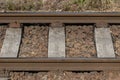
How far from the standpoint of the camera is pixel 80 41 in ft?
23.7

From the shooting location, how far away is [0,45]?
23.4ft

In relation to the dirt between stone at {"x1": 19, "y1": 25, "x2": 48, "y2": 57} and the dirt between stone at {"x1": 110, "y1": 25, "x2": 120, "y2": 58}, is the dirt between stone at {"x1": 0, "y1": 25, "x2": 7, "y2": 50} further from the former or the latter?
the dirt between stone at {"x1": 110, "y1": 25, "x2": 120, "y2": 58}

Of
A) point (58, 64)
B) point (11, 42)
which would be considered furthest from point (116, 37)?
point (11, 42)

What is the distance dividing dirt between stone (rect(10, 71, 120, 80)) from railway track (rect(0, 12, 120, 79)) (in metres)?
0.08

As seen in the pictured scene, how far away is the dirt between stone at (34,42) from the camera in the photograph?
6.91 meters

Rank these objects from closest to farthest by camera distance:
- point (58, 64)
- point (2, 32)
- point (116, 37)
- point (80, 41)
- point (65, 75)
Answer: point (65, 75) → point (58, 64) → point (80, 41) → point (116, 37) → point (2, 32)

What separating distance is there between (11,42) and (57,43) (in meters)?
0.93

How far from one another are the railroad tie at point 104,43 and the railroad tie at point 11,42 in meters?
1.60

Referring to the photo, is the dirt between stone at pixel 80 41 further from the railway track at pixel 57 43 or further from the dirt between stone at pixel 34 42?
the dirt between stone at pixel 34 42

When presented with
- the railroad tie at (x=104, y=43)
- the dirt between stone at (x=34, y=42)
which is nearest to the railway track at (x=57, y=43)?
the railroad tie at (x=104, y=43)

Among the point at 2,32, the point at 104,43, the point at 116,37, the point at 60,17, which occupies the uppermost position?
the point at 60,17

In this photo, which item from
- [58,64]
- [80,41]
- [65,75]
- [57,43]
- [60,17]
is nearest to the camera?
[65,75]

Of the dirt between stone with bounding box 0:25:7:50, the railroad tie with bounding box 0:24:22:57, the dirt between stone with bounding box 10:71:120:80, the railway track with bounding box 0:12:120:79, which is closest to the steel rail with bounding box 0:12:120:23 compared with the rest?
the railway track with bounding box 0:12:120:79

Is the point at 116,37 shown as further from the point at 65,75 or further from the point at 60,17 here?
the point at 65,75
